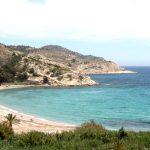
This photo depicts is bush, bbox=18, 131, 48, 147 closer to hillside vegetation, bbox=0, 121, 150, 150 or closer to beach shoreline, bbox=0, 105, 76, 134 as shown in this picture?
hillside vegetation, bbox=0, 121, 150, 150

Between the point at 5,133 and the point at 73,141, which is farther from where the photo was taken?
the point at 5,133

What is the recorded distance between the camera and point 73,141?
73.5ft

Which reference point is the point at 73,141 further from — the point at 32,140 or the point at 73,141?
the point at 32,140

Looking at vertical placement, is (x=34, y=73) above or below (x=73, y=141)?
above

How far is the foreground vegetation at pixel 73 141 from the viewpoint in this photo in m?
20.7

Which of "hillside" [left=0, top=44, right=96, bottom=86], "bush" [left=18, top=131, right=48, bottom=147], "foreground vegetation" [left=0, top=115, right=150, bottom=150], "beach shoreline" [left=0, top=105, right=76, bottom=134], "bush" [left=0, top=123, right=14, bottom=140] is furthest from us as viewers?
"hillside" [left=0, top=44, right=96, bottom=86]

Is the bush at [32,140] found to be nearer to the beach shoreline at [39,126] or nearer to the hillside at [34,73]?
the beach shoreline at [39,126]

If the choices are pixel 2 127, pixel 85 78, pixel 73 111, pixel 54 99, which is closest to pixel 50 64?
pixel 85 78

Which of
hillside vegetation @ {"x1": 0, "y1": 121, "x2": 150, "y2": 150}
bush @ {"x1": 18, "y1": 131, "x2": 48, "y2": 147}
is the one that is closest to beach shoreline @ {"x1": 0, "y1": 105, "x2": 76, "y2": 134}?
hillside vegetation @ {"x1": 0, "y1": 121, "x2": 150, "y2": 150}

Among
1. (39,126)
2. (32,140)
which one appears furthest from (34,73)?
(32,140)

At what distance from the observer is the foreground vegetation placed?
20.7 metres

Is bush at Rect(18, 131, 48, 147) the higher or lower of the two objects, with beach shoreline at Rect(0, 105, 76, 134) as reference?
higher

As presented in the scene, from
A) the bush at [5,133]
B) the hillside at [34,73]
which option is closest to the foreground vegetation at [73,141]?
the bush at [5,133]

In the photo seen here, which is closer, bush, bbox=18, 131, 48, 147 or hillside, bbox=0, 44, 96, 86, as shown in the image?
bush, bbox=18, 131, 48, 147
